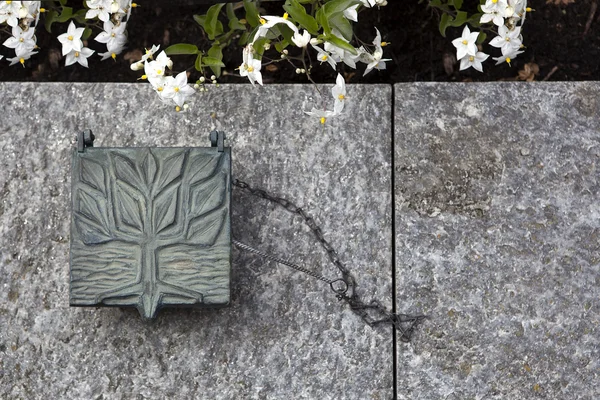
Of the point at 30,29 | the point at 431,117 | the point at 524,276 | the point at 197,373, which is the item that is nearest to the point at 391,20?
the point at 431,117

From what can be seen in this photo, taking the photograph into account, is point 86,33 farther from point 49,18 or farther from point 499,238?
point 499,238

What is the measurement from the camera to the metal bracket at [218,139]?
1.71 m

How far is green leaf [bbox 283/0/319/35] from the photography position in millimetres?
1639

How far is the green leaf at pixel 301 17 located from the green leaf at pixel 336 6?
0.12 feet

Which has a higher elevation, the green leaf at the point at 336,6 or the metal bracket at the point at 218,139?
the green leaf at the point at 336,6

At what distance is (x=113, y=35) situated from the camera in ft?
6.30

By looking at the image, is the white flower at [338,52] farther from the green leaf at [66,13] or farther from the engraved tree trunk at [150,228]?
the green leaf at [66,13]

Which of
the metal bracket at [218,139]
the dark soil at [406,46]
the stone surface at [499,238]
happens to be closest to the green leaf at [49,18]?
the dark soil at [406,46]

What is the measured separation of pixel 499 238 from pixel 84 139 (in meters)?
0.95

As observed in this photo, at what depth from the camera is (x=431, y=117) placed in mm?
1834

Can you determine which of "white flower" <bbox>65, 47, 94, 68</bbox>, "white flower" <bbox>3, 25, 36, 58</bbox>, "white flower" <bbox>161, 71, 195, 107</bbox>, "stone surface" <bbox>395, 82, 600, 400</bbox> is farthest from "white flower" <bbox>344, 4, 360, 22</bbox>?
"white flower" <bbox>3, 25, 36, 58</bbox>

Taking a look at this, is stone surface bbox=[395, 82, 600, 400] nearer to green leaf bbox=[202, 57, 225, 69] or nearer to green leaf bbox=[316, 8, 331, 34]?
green leaf bbox=[316, 8, 331, 34]

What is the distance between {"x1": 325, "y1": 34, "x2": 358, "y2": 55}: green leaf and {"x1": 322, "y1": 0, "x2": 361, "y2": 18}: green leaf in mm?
46

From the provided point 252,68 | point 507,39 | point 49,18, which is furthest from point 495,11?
point 49,18
